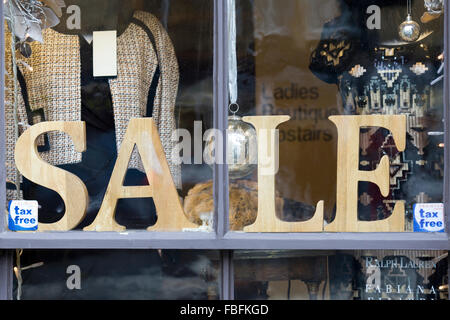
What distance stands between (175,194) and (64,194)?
62 cm

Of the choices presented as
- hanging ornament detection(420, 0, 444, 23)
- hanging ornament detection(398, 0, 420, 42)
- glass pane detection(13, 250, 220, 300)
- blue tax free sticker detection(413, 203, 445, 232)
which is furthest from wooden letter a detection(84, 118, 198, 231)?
hanging ornament detection(420, 0, 444, 23)

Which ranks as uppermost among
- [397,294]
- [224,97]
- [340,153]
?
[224,97]

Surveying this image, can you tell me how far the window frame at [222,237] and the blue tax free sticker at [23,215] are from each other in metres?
0.05

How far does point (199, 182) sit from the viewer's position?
296 centimetres

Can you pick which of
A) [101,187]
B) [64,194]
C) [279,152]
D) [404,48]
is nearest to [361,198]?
[279,152]

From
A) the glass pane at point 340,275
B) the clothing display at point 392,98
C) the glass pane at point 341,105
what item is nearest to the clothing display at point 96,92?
the glass pane at point 341,105

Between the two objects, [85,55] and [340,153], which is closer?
[340,153]

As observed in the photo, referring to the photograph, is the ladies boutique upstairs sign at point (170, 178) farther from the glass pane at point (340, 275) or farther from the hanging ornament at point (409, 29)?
the hanging ornament at point (409, 29)

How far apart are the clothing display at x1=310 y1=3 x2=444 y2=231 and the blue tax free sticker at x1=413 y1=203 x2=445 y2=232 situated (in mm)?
42

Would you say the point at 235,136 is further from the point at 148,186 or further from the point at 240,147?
the point at 148,186

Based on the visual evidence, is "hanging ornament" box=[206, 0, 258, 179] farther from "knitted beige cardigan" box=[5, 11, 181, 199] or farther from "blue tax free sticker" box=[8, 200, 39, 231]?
"blue tax free sticker" box=[8, 200, 39, 231]

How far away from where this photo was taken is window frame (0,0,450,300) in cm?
269

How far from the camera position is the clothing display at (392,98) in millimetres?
2850

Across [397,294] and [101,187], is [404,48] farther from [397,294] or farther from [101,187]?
[101,187]
